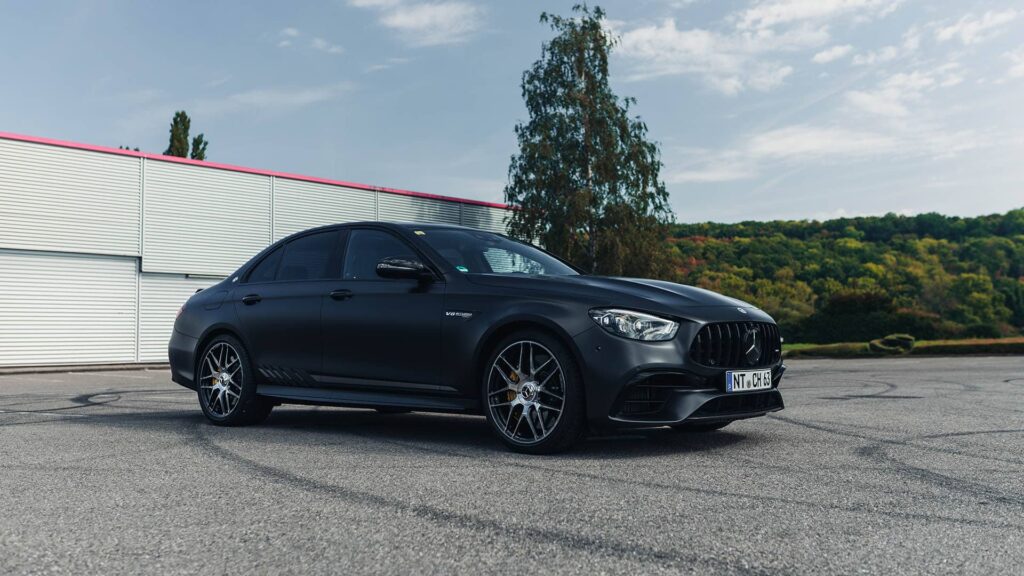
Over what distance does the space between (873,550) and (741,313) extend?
2.71 meters

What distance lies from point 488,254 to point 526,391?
1.31 m

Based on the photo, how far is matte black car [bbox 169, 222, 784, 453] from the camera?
5.52 m

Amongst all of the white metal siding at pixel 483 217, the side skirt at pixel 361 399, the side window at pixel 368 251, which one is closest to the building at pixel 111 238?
the white metal siding at pixel 483 217

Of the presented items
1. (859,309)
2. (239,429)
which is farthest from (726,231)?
(239,429)

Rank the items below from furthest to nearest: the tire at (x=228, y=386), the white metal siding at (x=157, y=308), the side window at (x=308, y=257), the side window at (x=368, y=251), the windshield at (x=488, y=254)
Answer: the white metal siding at (x=157, y=308), the tire at (x=228, y=386), the side window at (x=308, y=257), the side window at (x=368, y=251), the windshield at (x=488, y=254)

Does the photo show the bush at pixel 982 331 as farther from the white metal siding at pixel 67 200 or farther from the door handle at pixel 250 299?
the door handle at pixel 250 299

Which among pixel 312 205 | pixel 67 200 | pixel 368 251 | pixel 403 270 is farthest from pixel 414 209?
pixel 403 270

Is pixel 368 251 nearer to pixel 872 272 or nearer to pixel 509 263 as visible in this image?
pixel 509 263

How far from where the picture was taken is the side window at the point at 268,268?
25.1 feet

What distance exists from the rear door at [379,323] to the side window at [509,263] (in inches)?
17.6

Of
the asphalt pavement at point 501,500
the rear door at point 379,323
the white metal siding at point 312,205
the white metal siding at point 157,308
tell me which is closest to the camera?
the asphalt pavement at point 501,500

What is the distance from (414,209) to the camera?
32125 mm

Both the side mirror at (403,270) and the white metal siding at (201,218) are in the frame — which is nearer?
the side mirror at (403,270)

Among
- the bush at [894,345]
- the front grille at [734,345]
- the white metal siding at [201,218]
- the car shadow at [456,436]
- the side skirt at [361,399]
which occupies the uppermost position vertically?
the white metal siding at [201,218]
